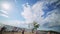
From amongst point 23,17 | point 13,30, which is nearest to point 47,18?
point 23,17

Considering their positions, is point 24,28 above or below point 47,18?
below

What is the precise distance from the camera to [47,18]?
2.53 meters

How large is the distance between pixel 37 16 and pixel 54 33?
442 mm

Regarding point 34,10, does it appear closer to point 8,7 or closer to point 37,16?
point 37,16

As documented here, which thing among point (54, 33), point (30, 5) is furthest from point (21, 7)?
point (54, 33)

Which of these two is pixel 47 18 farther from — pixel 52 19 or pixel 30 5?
pixel 30 5

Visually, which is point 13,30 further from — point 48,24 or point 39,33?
point 48,24

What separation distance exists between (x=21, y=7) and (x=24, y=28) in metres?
0.40

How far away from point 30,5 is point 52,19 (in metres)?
0.49

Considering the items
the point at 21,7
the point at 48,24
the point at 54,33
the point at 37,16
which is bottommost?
the point at 54,33

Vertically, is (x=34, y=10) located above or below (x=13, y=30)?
above

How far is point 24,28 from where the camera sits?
2.52m

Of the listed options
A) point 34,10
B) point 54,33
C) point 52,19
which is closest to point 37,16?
point 34,10

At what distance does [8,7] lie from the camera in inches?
101
